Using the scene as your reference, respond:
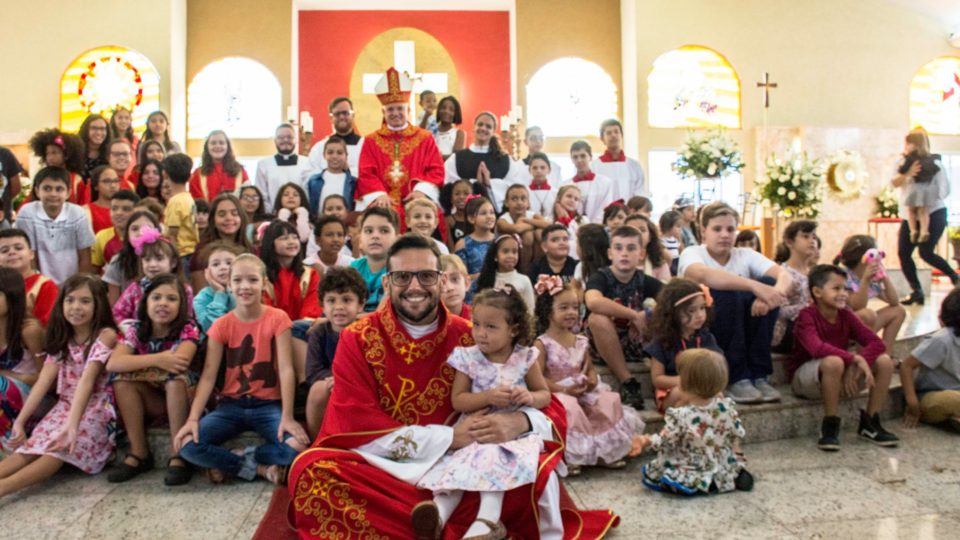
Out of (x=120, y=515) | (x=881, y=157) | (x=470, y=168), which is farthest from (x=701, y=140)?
(x=120, y=515)

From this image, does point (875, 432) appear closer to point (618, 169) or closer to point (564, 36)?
point (618, 169)

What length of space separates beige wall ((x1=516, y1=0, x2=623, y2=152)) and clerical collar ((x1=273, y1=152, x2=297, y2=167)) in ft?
22.1

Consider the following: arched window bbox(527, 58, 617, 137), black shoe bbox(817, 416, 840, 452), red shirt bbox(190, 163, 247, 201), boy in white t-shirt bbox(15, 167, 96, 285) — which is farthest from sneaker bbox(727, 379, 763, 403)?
arched window bbox(527, 58, 617, 137)

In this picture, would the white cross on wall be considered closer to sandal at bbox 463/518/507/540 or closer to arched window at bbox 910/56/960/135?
arched window at bbox 910/56/960/135

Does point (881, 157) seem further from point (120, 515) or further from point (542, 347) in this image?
point (120, 515)

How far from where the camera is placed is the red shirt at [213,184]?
7336 mm

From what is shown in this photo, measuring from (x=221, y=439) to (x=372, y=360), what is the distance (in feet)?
4.09

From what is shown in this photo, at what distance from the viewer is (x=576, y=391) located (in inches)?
160

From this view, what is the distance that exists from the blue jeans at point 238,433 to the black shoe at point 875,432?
3042 millimetres

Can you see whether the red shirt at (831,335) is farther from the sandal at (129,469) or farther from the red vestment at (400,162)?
the sandal at (129,469)

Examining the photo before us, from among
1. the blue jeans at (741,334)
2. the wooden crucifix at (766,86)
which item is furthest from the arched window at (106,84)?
the blue jeans at (741,334)

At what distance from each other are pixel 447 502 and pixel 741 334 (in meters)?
2.38

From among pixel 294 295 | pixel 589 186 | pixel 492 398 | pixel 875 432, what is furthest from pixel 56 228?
pixel 875 432

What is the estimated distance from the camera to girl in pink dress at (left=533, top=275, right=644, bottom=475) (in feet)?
12.9
